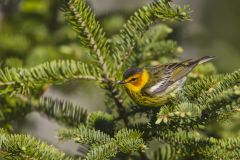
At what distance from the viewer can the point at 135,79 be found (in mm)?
3135

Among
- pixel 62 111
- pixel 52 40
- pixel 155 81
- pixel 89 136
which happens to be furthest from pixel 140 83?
pixel 52 40

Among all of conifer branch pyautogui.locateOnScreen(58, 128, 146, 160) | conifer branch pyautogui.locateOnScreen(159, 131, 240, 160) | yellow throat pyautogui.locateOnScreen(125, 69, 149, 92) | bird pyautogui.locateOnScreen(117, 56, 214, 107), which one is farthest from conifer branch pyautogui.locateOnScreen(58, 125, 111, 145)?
yellow throat pyautogui.locateOnScreen(125, 69, 149, 92)

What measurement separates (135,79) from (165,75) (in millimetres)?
365

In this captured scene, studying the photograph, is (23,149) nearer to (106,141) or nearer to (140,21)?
(106,141)

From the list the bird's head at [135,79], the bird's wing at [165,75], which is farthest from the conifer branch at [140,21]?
the bird's wing at [165,75]

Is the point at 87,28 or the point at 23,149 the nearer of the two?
the point at 23,149

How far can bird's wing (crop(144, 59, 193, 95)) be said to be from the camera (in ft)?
10.7

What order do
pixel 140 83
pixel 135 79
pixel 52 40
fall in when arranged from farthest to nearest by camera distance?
1. pixel 52 40
2. pixel 140 83
3. pixel 135 79

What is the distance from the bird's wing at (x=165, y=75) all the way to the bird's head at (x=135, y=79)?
4 centimetres

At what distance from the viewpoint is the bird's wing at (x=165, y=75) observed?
3.25 m

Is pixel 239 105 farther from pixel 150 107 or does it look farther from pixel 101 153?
pixel 150 107

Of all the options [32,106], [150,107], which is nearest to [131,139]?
[150,107]

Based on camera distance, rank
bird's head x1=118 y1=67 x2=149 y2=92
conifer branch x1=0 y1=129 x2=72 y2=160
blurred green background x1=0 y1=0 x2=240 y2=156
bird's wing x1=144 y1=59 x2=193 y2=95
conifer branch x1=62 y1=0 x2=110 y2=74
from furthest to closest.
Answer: blurred green background x1=0 y1=0 x2=240 y2=156, bird's wing x1=144 y1=59 x2=193 y2=95, bird's head x1=118 y1=67 x2=149 y2=92, conifer branch x1=62 y1=0 x2=110 y2=74, conifer branch x1=0 y1=129 x2=72 y2=160

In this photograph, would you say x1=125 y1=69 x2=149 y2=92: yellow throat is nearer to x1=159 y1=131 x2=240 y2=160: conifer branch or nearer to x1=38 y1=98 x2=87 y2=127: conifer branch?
x1=38 y1=98 x2=87 y2=127: conifer branch
